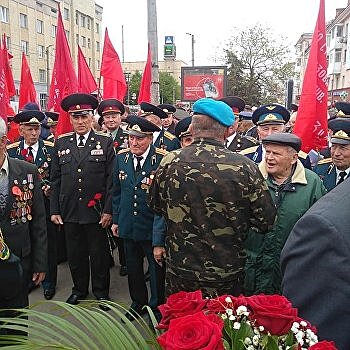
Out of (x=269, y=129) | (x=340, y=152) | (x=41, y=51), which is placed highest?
(x=41, y=51)

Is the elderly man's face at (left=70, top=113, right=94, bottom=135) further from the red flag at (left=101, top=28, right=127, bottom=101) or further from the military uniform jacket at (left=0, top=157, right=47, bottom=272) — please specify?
the red flag at (left=101, top=28, right=127, bottom=101)

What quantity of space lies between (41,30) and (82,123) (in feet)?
154

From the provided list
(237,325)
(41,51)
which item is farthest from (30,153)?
(41,51)

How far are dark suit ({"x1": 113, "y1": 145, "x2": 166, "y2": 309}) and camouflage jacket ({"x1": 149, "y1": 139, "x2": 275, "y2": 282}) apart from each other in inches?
46.4

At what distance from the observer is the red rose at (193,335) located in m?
0.90

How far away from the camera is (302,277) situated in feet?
3.13

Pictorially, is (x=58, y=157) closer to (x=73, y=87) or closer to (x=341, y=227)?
(x=73, y=87)

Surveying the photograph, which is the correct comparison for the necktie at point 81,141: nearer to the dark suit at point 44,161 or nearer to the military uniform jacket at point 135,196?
the military uniform jacket at point 135,196

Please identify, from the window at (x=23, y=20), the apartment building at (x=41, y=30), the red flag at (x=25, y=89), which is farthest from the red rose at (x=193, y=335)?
the window at (x=23, y=20)

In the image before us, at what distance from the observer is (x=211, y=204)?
8.67 feet

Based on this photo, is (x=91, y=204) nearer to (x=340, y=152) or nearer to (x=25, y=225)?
(x=25, y=225)

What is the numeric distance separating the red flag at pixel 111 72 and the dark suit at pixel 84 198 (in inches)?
127

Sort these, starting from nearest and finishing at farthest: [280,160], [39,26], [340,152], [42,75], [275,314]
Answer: [275,314] < [280,160] < [340,152] < [39,26] < [42,75]

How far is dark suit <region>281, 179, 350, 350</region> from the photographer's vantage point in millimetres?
886
